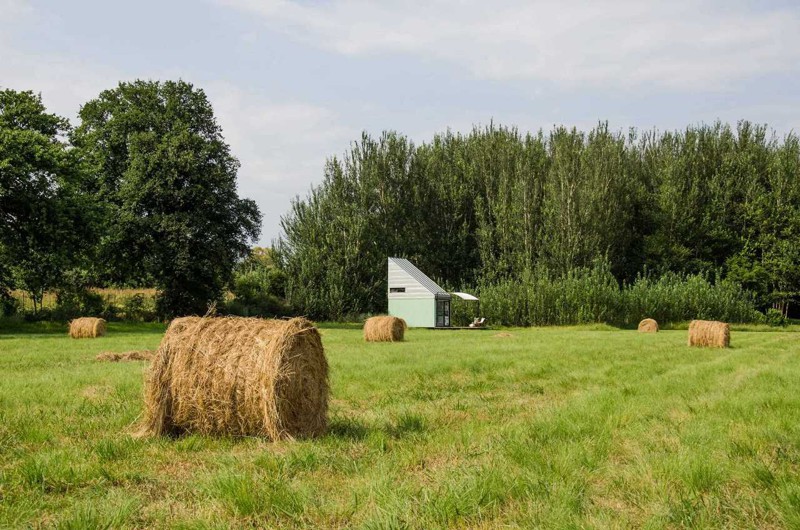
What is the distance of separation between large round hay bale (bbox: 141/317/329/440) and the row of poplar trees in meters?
42.2

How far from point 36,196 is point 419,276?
2547cm

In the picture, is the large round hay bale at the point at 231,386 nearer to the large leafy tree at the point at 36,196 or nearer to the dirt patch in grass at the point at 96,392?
the dirt patch in grass at the point at 96,392

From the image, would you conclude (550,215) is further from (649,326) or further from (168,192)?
(168,192)

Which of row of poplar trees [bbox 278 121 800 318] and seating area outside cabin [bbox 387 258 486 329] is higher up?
row of poplar trees [bbox 278 121 800 318]

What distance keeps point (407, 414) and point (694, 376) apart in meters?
7.91

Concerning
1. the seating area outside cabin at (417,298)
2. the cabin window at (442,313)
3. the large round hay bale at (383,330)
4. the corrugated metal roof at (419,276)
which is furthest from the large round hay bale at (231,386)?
the corrugated metal roof at (419,276)

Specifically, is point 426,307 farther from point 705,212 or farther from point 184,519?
point 184,519

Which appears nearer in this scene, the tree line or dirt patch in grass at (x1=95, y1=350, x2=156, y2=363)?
dirt patch in grass at (x1=95, y1=350, x2=156, y2=363)

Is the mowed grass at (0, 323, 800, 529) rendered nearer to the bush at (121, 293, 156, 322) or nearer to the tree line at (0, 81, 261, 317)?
the tree line at (0, 81, 261, 317)

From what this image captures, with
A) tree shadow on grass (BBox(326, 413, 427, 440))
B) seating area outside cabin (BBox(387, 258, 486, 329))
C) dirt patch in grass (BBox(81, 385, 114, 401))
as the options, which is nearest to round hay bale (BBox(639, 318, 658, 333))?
seating area outside cabin (BBox(387, 258, 486, 329))

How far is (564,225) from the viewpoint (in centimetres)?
5209

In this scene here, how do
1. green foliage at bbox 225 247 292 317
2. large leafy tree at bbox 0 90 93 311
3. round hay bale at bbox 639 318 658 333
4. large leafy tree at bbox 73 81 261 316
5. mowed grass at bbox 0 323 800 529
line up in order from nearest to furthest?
mowed grass at bbox 0 323 800 529 → large leafy tree at bbox 0 90 93 311 → round hay bale at bbox 639 318 658 333 → large leafy tree at bbox 73 81 261 316 → green foliage at bbox 225 247 292 317

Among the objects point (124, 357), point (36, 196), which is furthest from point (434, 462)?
point (36, 196)

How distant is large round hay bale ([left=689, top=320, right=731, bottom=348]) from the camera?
24906mm
